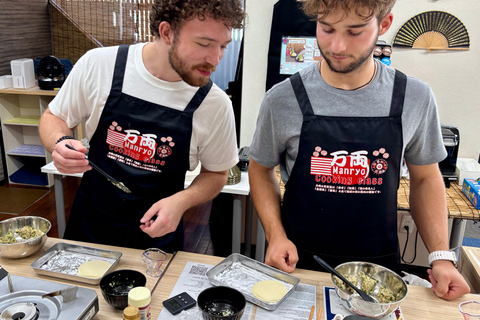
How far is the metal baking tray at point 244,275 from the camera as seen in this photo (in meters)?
1.36

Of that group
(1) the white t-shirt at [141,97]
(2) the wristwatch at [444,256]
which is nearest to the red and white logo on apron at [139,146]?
(1) the white t-shirt at [141,97]

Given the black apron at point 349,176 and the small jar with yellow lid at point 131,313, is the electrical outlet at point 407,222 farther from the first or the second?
the small jar with yellow lid at point 131,313

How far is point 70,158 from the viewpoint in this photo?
4.68 feet

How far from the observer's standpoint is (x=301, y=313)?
1262 millimetres

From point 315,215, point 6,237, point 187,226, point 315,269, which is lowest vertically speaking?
point 187,226

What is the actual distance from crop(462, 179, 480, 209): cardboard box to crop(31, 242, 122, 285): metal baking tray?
7.27 ft

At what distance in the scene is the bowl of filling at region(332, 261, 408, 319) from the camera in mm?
1216

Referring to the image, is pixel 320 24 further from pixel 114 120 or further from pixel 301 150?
pixel 114 120

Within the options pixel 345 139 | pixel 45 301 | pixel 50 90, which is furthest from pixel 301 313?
pixel 50 90

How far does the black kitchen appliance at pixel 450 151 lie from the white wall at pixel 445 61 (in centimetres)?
28

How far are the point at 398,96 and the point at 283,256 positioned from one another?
716 mm

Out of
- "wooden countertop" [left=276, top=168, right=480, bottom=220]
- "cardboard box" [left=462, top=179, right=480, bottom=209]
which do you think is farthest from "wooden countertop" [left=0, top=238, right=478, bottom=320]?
"cardboard box" [left=462, top=179, right=480, bottom=209]

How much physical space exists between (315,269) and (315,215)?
0.24 metres

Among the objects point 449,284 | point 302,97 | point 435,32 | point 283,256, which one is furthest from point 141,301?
point 435,32
